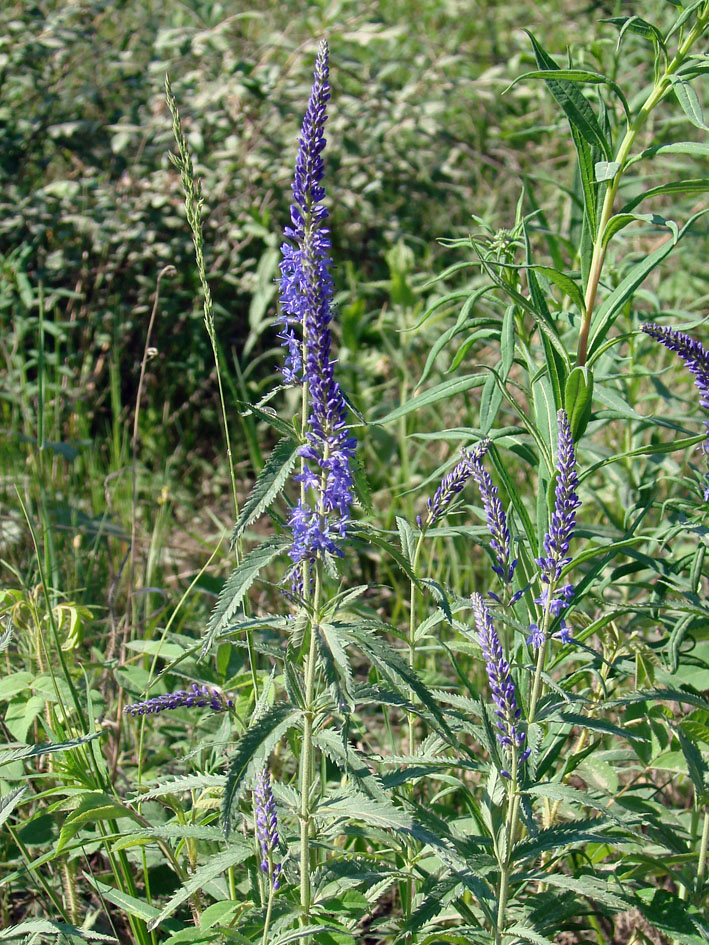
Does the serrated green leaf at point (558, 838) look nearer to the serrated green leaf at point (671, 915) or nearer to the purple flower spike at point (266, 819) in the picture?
the serrated green leaf at point (671, 915)

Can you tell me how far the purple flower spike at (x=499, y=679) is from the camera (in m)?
1.58

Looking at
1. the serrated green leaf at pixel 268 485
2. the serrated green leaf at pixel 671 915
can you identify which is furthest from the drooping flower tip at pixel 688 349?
the serrated green leaf at pixel 671 915

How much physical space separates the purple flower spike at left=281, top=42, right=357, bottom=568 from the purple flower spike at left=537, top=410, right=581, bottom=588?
1.39 ft

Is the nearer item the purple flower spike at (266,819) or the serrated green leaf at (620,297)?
Result: the purple flower spike at (266,819)

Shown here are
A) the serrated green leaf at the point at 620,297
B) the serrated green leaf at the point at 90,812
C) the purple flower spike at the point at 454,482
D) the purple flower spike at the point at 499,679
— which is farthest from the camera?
the serrated green leaf at the point at 620,297

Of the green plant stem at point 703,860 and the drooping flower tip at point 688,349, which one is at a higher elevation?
the drooping flower tip at point 688,349

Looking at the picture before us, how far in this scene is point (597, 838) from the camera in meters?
1.63

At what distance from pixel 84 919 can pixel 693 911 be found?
52.8 inches

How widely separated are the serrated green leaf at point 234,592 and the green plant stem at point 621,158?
95 cm

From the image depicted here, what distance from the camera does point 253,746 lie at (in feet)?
4.70

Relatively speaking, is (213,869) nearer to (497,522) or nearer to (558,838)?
(558,838)

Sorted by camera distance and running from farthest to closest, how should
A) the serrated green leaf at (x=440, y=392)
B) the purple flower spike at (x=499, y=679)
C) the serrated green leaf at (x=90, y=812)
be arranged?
the serrated green leaf at (x=440, y=392)
the serrated green leaf at (x=90, y=812)
the purple flower spike at (x=499, y=679)

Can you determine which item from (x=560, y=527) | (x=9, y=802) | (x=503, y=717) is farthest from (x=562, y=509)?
(x=9, y=802)

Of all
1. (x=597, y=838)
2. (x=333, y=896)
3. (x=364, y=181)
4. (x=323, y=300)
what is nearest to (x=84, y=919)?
(x=333, y=896)
